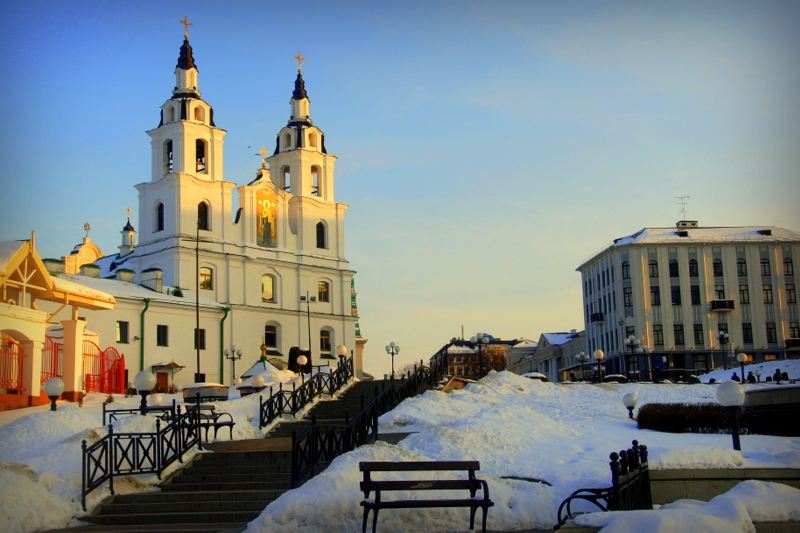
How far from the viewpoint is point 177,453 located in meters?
17.1

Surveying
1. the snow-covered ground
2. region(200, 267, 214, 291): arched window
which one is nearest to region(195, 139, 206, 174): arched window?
region(200, 267, 214, 291): arched window

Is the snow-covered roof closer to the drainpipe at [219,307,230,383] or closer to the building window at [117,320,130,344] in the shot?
the drainpipe at [219,307,230,383]

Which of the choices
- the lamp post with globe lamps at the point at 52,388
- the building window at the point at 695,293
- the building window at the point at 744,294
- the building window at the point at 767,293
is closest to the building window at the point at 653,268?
the building window at the point at 695,293

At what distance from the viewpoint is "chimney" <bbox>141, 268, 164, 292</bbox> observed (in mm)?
54875

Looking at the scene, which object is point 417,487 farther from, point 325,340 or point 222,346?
point 325,340

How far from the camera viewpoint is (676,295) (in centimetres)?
7238

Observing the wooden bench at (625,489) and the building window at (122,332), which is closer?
the wooden bench at (625,489)

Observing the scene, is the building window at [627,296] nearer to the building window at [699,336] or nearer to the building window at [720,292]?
the building window at [699,336]

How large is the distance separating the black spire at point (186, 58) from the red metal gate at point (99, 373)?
32579 millimetres

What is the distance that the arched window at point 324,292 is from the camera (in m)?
68.3

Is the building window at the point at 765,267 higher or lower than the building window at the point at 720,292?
higher

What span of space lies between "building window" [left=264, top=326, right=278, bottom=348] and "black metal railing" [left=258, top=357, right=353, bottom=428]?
107 ft

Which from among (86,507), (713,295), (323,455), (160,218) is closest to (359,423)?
(323,455)

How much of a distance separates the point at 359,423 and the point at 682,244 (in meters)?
59.2
